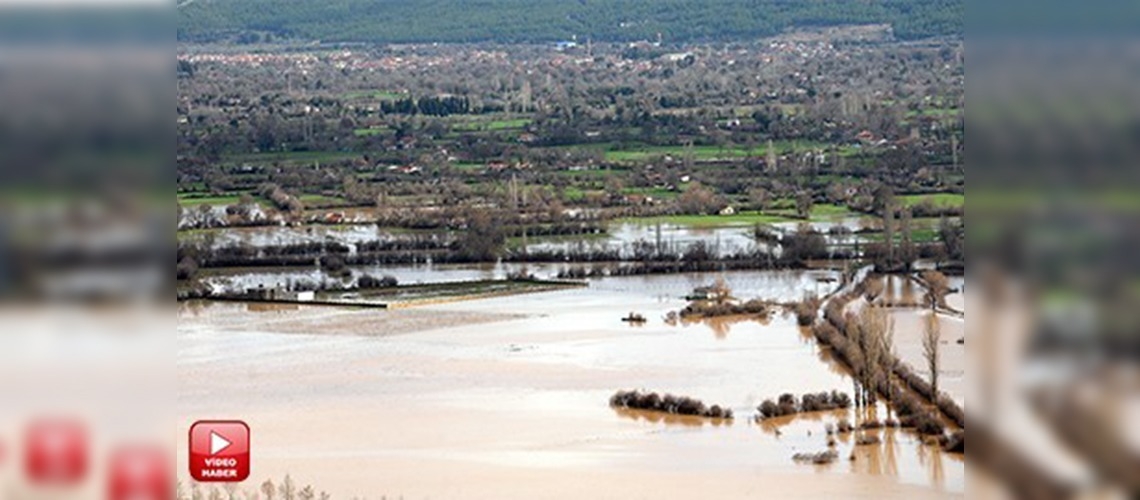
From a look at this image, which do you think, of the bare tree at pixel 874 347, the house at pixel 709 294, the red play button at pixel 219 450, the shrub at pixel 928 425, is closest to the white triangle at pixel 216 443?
the red play button at pixel 219 450

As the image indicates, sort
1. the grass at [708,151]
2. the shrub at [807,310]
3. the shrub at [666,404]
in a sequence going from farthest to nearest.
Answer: the grass at [708,151] → the shrub at [807,310] → the shrub at [666,404]

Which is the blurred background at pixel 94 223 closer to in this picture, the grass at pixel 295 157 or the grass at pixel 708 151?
the grass at pixel 708 151

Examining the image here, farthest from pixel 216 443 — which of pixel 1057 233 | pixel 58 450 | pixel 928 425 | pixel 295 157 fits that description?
pixel 295 157

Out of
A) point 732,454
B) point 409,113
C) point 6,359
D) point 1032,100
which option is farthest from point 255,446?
point 409,113

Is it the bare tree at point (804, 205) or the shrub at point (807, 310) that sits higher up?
the bare tree at point (804, 205)

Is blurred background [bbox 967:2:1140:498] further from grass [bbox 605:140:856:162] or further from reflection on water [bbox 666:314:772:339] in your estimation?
grass [bbox 605:140:856:162]

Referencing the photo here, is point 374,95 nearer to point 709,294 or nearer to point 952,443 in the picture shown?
point 709,294

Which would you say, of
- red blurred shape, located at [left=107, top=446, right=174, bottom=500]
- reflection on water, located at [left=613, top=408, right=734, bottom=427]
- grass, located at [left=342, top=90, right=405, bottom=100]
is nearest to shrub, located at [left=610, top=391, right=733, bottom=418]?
reflection on water, located at [left=613, top=408, right=734, bottom=427]
